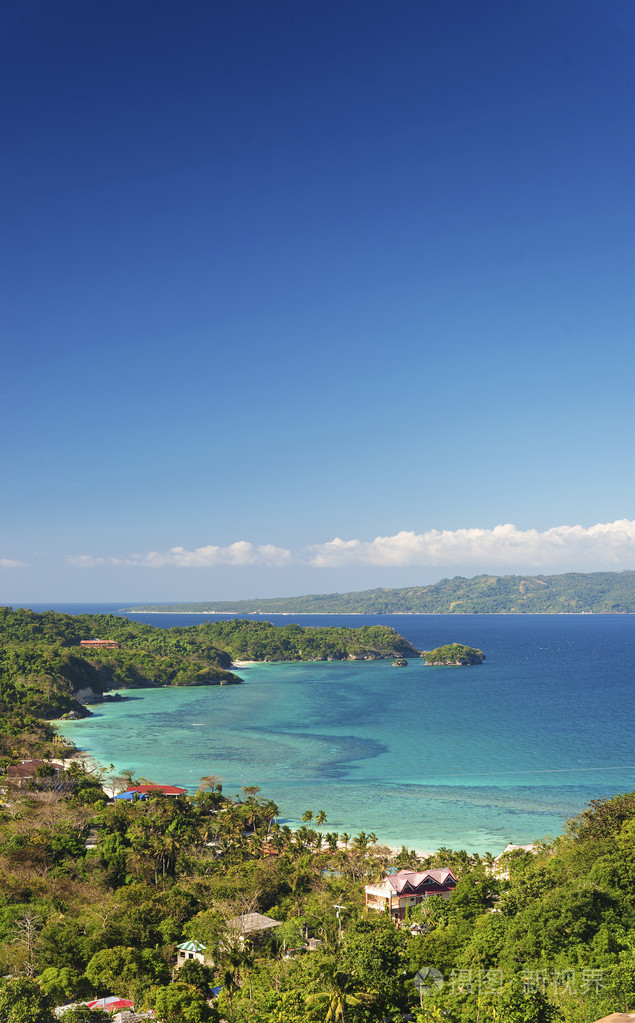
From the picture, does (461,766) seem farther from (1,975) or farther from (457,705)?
(1,975)

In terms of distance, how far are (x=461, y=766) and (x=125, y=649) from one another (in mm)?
71290

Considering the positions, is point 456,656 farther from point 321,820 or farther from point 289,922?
point 289,922

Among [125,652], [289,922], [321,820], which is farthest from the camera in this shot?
[125,652]

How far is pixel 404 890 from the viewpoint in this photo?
23.3m

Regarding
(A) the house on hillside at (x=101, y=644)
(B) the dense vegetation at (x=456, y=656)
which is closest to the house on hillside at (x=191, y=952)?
(A) the house on hillside at (x=101, y=644)

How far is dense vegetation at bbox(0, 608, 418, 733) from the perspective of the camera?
227ft

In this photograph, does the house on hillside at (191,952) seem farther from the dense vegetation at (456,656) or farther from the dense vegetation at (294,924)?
the dense vegetation at (456,656)

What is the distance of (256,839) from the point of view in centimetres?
2952

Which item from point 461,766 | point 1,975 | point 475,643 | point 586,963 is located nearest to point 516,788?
point 461,766

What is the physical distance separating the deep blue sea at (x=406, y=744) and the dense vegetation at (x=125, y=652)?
14.6 feet

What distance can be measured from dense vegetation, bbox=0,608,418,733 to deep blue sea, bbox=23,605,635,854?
4456mm

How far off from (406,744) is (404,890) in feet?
103

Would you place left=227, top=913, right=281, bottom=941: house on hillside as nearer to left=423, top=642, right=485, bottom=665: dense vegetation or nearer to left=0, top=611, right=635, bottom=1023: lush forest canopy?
left=0, top=611, right=635, bottom=1023: lush forest canopy

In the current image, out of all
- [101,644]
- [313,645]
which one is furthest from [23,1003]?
[313,645]
